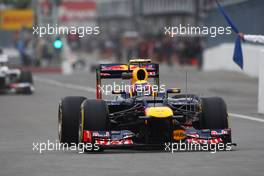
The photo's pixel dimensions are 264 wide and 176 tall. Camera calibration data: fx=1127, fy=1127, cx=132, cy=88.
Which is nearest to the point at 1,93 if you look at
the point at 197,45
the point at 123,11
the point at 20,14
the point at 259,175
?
the point at 259,175

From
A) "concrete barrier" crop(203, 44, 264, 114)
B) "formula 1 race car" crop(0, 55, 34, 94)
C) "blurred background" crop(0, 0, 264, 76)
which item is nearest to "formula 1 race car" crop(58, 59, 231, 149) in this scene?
"formula 1 race car" crop(0, 55, 34, 94)

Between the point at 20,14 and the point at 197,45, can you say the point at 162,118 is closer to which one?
the point at 197,45

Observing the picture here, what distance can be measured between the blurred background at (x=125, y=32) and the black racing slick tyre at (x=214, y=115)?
21423 mm

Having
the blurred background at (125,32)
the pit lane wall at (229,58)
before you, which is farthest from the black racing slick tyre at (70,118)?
the blurred background at (125,32)

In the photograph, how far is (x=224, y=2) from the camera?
158 feet

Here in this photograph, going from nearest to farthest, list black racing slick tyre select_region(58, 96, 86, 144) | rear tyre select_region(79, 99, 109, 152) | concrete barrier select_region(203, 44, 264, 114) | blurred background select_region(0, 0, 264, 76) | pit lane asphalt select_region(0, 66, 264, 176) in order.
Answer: pit lane asphalt select_region(0, 66, 264, 176), rear tyre select_region(79, 99, 109, 152), black racing slick tyre select_region(58, 96, 86, 144), concrete barrier select_region(203, 44, 264, 114), blurred background select_region(0, 0, 264, 76)

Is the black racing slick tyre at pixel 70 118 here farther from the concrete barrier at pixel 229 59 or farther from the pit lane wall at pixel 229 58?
the pit lane wall at pixel 229 58

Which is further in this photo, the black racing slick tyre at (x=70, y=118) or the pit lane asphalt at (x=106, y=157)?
the black racing slick tyre at (x=70, y=118)

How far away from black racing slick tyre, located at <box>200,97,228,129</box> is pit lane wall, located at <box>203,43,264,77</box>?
20258 millimetres

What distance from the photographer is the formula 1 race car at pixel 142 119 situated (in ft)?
47.3

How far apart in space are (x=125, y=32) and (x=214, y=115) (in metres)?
69.4

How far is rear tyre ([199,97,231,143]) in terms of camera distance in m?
14.8

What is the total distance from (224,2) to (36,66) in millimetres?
12039

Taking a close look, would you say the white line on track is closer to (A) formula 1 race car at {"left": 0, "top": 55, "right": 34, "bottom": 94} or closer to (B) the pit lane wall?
(A) formula 1 race car at {"left": 0, "top": 55, "right": 34, "bottom": 94}
